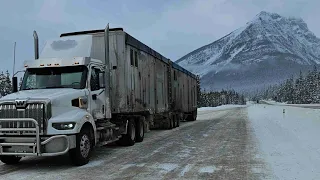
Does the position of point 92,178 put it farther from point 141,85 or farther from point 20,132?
point 141,85

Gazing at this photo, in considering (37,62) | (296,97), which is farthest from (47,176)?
(296,97)

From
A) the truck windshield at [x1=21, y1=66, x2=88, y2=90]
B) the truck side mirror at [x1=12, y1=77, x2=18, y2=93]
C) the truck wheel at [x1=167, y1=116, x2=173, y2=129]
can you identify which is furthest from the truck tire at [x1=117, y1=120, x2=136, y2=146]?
the truck wheel at [x1=167, y1=116, x2=173, y2=129]

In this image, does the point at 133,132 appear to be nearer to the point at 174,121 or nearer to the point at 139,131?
the point at 139,131

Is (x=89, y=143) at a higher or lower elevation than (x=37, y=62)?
lower

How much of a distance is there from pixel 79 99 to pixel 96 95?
3.22 ft

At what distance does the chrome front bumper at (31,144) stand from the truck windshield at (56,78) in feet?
5.03

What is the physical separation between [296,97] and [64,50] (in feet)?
470

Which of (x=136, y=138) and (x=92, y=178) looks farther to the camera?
(x=136, y=138)

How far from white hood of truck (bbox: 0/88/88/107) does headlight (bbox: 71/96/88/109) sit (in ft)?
0.33

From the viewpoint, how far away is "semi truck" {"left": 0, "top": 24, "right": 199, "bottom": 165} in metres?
8.79

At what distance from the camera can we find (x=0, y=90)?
70688mm

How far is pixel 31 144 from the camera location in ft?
28.5

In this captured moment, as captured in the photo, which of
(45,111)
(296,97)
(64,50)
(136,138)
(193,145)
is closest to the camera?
(45,111)

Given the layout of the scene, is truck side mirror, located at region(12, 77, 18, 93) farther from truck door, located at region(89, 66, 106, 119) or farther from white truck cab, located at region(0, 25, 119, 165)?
truck door, located at region(89, 66, 106, 119)
